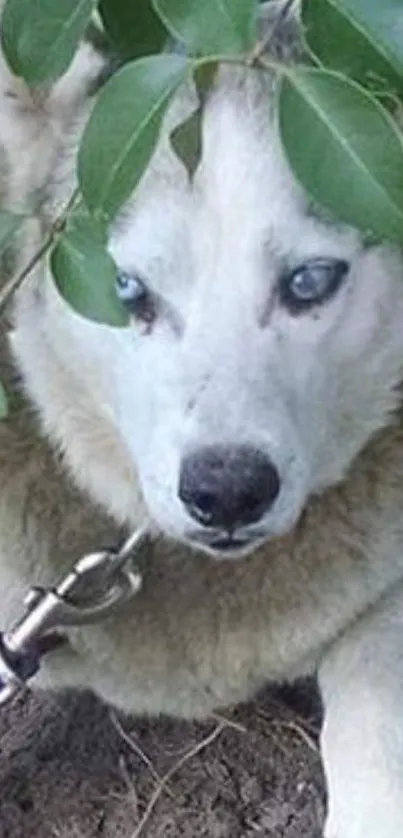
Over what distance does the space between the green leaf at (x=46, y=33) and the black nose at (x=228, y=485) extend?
35 centimetres

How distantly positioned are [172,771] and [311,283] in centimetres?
59

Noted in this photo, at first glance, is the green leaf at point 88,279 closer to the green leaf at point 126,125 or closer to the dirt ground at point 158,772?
the green leaf at point 126,125

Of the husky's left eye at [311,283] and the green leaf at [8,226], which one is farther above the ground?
the green leaf at [8,226]

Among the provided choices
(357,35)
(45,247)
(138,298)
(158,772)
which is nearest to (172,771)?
(158,772)

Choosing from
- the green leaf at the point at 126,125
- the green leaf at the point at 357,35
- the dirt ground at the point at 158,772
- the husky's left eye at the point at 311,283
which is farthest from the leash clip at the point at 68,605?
the green leaf at the point at 357,35

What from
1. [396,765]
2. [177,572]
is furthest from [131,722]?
[396,765]

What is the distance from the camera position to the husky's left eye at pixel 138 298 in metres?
1.78

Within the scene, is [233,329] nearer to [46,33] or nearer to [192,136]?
[192,136]

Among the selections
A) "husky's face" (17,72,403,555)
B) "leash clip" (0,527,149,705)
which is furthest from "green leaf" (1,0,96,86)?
"leash clip" (0,527,149,705)

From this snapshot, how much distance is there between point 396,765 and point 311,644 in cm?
17

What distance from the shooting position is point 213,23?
1.34 metres

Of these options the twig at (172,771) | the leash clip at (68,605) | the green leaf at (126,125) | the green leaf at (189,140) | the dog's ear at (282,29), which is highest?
the green leaf at (126,125)

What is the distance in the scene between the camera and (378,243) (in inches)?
71.8

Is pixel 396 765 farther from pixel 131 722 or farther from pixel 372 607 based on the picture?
pixel 131 722
